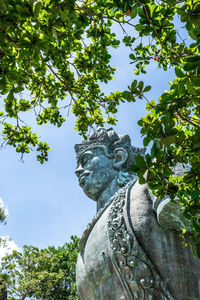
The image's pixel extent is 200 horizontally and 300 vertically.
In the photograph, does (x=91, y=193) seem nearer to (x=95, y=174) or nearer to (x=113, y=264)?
(x=95, y=174)

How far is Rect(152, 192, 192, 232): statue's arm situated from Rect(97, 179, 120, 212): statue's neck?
4.40 feet

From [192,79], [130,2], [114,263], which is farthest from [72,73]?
[192,79]

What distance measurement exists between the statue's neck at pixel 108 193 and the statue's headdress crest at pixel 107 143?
47 centimetres

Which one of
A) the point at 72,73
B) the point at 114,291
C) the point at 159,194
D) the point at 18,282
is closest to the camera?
the point at 159,194

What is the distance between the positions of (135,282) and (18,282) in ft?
55.4

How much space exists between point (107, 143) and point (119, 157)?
35cm

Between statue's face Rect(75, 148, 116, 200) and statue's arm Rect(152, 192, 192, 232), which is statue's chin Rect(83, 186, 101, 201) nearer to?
statue's face Rect(75, 148, 116, 200)

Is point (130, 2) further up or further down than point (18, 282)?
further down

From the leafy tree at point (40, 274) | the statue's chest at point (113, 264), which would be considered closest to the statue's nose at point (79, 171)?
the statue's chest at point (113, 264)

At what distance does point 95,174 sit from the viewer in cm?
461

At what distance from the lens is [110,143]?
507 centimetres

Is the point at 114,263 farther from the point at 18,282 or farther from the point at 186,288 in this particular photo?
the point at 18,282

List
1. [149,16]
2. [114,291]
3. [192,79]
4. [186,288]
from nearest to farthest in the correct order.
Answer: [192,79], [149,16], [186,288], [114,291]

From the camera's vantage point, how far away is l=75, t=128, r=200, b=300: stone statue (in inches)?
120
